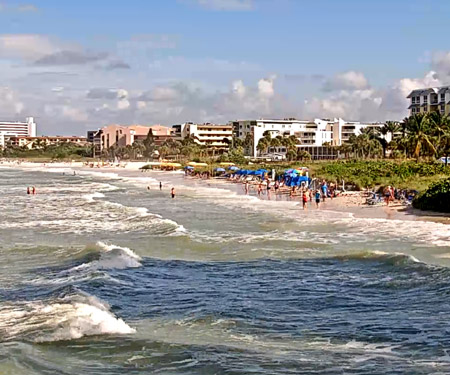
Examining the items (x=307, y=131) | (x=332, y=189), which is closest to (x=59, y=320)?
(x=332, y=189)

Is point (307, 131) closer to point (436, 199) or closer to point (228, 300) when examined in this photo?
point (436, 199)

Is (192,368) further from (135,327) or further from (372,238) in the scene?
(372,238)

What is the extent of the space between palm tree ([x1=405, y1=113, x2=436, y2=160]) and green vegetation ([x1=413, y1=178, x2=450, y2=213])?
4156 centimetres

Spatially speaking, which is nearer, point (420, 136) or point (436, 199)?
point (436, 199)

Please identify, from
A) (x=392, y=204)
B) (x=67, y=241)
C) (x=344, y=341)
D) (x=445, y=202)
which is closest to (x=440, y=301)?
(x=344, y=341)

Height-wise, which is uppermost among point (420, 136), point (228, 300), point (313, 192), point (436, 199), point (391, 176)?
point (420, 136)

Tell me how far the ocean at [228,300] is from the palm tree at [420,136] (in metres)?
49.0

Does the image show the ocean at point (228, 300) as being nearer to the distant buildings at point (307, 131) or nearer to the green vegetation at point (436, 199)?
the green vegetation at point (436, 199)

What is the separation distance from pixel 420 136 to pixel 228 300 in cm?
6649

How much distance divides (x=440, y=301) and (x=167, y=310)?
643 cm

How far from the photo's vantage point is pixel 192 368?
11.1 meters

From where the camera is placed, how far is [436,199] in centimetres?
3616

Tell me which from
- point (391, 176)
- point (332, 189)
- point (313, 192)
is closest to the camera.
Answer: point (332, 189)

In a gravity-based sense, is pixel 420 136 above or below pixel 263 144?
below
